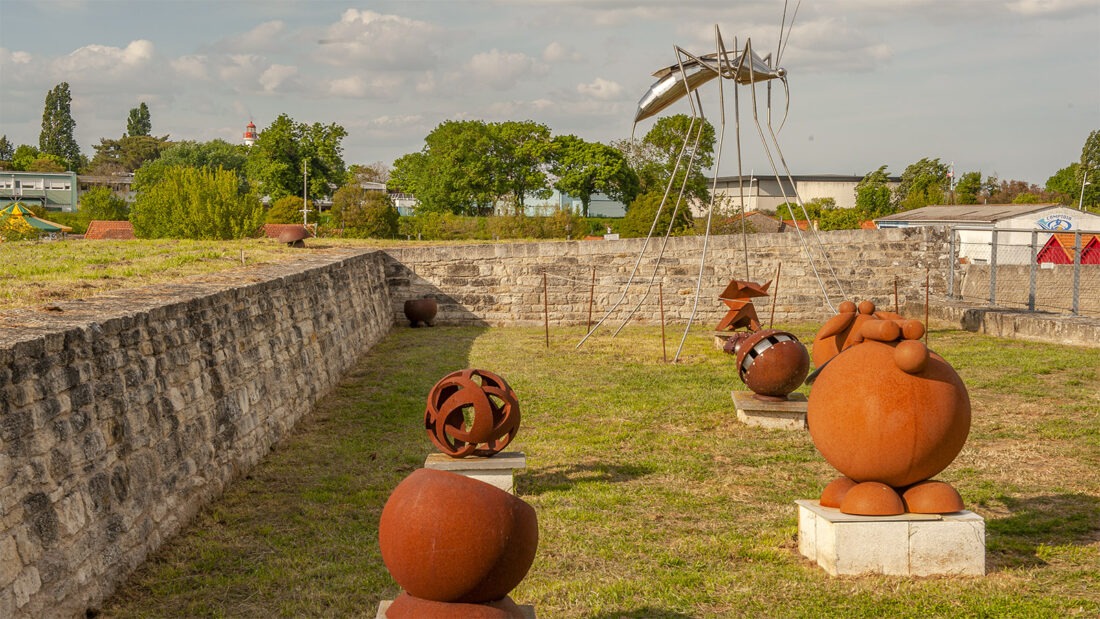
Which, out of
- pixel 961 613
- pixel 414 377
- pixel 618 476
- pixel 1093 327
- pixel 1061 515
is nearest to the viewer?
pixel 961 613

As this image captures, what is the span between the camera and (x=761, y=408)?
9.06 meters

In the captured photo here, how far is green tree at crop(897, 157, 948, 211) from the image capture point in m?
58.2

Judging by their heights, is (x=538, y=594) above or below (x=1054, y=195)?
below

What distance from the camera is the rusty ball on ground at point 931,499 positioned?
524 cm

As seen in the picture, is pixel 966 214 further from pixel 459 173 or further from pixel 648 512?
pixel 648 512

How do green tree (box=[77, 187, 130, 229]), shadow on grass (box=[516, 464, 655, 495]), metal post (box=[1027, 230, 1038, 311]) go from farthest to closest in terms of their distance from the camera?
green tree (box=[77, 187, 130, 229])
metal post (box=[1027, 230, 1038, 311])
shadow on grass (box=[516, 464, 655, 495])

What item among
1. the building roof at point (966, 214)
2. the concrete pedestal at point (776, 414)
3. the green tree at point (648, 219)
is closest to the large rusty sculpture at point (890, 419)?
the concrete pedestal at point (776, 414)

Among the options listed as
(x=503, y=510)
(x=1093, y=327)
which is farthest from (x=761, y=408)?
(x=1093, y=327)

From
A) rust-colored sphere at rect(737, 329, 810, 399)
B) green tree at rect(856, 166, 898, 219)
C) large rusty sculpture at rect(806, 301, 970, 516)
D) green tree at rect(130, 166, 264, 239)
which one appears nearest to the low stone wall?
large rusty sculpture at rect(806, 301, 970, 516)

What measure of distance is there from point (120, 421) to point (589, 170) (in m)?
53.9

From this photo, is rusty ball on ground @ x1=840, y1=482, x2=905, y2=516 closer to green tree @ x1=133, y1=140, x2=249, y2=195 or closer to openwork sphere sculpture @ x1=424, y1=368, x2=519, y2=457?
openwork sphere sculpture @ x1=424, y1=368, x2=519, y2=457

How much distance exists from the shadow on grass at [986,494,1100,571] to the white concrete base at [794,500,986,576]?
0.99 ft

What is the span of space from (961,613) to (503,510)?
260cm

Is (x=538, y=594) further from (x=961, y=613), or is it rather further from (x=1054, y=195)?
(x=1054, y=195)
